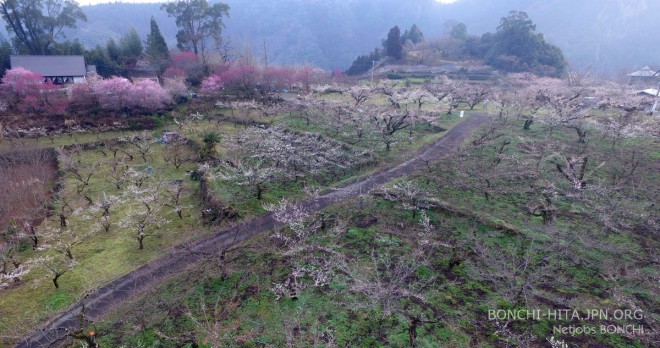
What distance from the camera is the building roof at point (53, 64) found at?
4469 cm

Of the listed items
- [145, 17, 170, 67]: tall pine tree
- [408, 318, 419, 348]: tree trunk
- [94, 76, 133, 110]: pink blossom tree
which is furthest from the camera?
[145, 17, 170, 67]: tall pine tree

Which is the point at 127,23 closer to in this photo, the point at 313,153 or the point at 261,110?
the point at 261,110

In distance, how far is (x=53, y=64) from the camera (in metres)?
46.9

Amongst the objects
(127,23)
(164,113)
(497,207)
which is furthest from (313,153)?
(127,23)

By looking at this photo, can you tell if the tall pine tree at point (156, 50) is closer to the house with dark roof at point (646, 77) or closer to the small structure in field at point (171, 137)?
the small structure in field at point (171, 137)

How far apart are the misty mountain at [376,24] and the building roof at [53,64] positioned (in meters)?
35.8

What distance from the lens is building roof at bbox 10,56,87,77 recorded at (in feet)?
147

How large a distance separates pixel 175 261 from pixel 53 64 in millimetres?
48033

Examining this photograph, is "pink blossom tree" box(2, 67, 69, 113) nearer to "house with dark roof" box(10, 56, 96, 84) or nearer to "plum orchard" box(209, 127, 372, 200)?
"house with dark roof" box(10, 56, 96, 84)

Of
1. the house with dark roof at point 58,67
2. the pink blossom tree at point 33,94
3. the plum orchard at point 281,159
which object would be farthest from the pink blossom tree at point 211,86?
the plum orchard at point 281,159

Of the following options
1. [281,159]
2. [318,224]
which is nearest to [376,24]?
[281,159]

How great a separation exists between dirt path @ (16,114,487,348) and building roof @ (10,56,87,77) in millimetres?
45685

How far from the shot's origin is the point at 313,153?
26.7 meters

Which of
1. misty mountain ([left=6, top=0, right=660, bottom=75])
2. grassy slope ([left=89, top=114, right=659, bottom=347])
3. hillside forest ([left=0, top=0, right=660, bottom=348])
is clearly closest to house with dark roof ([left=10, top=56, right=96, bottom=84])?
hillside forest ([left=0, top=0, right=660, bottom=348])
